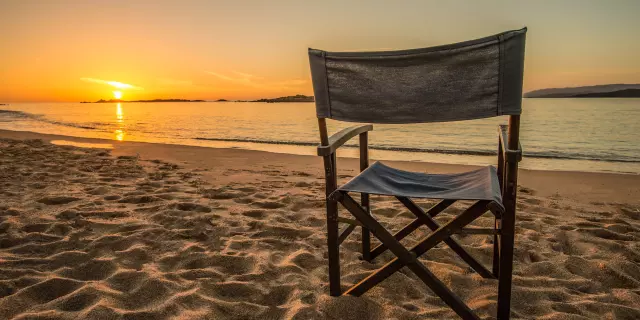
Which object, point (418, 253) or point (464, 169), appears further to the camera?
point (464, 169)

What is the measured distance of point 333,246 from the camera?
2.13 m

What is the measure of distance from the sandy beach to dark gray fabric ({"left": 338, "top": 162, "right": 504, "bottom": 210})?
639mm

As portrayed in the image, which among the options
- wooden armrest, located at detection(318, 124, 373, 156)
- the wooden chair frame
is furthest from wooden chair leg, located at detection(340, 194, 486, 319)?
wooden armrest, located at detection(318, 124, 373, 156)

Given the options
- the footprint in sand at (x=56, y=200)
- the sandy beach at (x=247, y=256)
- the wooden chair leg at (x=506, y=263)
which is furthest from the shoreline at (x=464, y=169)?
the wooden chair leg at (x=506, y=263)

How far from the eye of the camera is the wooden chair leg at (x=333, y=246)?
203 centimetres

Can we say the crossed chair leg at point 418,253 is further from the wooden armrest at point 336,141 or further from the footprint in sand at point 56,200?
the footprint in sand at point 56,200

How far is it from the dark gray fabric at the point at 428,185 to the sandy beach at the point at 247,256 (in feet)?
2.10

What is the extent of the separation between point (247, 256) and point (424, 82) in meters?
1.76

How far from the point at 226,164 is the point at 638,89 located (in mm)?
63948

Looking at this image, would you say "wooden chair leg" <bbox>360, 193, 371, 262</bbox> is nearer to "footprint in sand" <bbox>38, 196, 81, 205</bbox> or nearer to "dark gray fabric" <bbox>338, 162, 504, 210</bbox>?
"dark gray fabric" <bbox>338, 162, 504, 210</bbox>

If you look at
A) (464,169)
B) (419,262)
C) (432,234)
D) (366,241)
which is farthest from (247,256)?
(464,169)

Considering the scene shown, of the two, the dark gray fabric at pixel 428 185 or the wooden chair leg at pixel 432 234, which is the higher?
the dark gray fabric at pixel 428 185

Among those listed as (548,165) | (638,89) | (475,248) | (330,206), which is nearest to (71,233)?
(330,206)

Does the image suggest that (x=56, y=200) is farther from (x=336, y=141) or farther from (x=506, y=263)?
(x=506, y=263)
